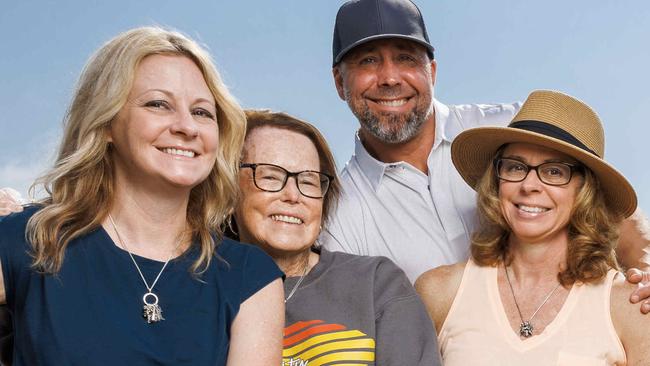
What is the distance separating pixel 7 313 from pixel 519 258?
2317mm

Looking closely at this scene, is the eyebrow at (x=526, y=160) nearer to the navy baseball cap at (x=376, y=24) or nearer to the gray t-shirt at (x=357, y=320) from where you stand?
the gray t-shirt at (x=357, y=320)

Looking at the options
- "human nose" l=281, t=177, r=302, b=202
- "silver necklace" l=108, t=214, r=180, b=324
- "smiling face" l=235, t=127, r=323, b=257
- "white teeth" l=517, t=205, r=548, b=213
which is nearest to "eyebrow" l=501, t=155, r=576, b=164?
"white teeth" l=517, t=205, r=548, b=213

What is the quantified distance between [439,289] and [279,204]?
91 cm

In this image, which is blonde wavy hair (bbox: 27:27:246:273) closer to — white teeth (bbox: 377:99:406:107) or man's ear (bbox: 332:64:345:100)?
white teeth (bbox: 377:99:406:107)

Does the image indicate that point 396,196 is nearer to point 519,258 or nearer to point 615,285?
point 519,258

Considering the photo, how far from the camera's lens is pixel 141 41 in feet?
10.0

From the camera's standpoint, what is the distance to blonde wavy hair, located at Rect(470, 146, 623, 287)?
3.73 metres

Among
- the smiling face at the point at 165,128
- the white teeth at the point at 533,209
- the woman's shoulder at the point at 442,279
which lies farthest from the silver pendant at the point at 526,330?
the smiling face at the point at 165,128

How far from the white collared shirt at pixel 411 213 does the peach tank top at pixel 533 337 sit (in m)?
0.98

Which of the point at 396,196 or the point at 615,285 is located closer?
the point at 615,285

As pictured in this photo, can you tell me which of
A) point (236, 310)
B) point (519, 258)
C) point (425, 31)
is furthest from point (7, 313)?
point (425, 31)

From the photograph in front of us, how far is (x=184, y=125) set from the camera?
A: 2.97 meters

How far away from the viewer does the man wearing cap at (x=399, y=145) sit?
4863 mm

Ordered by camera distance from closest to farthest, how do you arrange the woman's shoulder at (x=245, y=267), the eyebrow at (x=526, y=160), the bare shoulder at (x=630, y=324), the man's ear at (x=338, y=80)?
the woman's shoulder at (x=245, y=267) < the bare shoulder at (x=630, y=324) < the eyebrow at (x=526, y=160) < the man's ear at (x=338, y=80)
